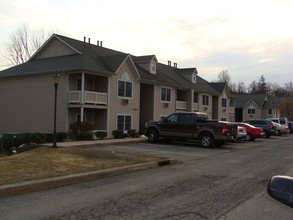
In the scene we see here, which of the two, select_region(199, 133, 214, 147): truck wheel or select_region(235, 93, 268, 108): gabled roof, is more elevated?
select_region(235, 93, 268, 108): gabled roof

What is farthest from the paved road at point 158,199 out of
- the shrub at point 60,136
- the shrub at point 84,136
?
the shrub at point 60,136

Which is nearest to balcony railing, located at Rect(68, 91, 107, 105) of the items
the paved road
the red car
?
the red car

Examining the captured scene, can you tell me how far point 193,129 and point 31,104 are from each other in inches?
558

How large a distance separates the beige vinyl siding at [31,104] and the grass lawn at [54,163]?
11.5m

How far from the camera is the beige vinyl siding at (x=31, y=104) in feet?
79.0

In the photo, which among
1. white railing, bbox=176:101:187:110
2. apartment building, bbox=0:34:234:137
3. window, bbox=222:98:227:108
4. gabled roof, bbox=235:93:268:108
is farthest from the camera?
gabled roof, bbox=235:93:268:108

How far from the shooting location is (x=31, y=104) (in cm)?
2602

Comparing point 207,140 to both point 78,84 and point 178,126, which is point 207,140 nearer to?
point 178,126

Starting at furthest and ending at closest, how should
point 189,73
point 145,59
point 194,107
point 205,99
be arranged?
point 205,99, point 189,73, point 194,107, point 145,59

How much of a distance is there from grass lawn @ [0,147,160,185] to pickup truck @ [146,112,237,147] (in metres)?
7.36

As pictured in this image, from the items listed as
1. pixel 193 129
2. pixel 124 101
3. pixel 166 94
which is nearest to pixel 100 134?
pixel 124 101

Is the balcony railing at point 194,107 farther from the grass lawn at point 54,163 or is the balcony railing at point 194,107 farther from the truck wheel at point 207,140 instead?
the grass lawn at point 54,163

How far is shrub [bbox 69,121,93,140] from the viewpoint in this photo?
69.5 ft

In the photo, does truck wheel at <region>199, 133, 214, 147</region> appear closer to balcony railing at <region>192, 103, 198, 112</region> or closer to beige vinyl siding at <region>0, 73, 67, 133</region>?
beige vinyl siding at <region>0, 73, 67, 133</region>
